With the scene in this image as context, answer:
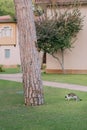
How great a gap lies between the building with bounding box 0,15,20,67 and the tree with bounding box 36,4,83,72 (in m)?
25.6

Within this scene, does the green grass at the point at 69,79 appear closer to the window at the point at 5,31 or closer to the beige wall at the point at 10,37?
the beige wall at the point at 10,37

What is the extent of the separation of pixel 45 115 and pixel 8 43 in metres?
43.0

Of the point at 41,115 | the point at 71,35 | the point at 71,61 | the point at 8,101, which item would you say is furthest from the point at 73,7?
the point at 41,115

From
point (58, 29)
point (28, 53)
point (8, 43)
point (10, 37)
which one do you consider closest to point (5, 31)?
point (10, 37)

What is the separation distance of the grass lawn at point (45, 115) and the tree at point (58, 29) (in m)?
11.3

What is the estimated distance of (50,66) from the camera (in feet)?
91.6

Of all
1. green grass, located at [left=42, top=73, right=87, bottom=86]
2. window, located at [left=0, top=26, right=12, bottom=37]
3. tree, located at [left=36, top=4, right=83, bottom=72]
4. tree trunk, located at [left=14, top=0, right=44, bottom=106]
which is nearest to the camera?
tree trunk, located at [left=14, top=0, right=44, bottom=106]

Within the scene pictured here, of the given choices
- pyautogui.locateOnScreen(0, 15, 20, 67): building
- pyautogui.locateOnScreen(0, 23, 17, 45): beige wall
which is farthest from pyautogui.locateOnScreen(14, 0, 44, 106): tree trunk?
pyautogui.locateOnScreen(0, 23, 17, 45): beige wall

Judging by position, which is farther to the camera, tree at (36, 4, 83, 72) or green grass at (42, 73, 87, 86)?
tree at (36, 4, 83, 72)

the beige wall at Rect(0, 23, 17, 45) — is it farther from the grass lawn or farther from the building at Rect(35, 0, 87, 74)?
the grass lawn

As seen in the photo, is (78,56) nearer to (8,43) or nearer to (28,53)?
(28,53)

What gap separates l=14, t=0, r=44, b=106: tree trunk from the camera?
12.6 m

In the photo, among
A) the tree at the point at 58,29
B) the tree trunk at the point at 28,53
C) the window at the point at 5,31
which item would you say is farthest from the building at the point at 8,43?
the tree trunk at the point at 28,53

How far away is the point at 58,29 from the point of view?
25.9 m
